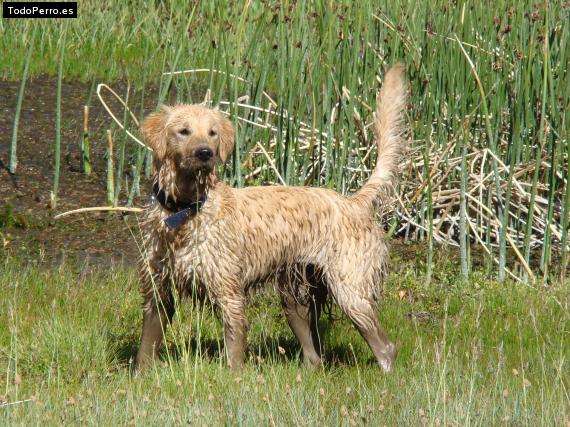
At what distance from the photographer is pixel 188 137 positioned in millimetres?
4703

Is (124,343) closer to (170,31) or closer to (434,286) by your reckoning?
(434,286)

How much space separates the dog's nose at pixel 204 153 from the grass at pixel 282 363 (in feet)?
2.19

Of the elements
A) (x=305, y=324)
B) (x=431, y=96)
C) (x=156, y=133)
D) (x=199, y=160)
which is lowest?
(x=305, y=324)

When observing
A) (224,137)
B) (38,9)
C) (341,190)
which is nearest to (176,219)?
(224,137)

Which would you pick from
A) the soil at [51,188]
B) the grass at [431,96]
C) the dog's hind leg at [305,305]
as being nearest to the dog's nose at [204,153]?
the dog's hind leg at [305,305]

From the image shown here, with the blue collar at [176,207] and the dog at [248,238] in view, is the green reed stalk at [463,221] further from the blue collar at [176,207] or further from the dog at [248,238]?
the blue collar at [176,207]

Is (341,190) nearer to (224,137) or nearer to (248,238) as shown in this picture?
(248,238)

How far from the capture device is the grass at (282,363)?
3848 millimetres

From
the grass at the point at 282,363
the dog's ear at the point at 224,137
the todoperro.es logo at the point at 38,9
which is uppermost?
the todoperro.es logo at the point at 38,9

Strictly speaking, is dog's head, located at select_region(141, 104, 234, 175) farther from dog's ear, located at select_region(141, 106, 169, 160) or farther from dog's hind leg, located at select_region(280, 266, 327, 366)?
dog's hind leg, located at select_region(280, 266, 327, 366)

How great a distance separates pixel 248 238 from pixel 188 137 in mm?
599

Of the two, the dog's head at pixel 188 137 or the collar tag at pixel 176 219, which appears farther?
the collar tag at pixel 176 219

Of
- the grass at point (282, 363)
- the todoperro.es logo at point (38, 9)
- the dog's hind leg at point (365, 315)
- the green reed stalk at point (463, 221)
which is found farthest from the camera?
the todoperro.es logo at point (38, 9)

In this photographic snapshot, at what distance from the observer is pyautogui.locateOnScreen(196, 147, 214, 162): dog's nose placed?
4574mm
